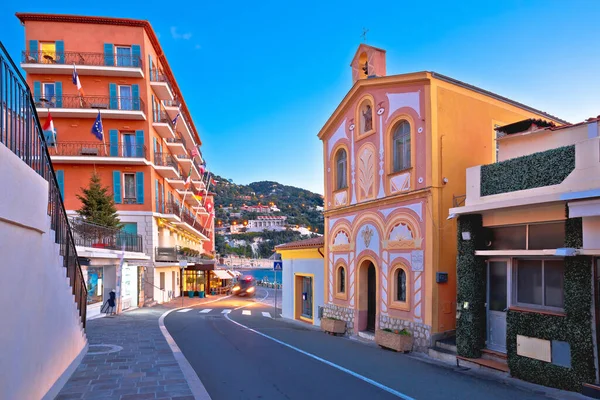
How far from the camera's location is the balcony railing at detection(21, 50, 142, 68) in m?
29.6

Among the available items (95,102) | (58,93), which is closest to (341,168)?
(95,102)

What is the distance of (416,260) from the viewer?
498 inches

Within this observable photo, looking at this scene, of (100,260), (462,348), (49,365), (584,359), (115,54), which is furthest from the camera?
(115,54)

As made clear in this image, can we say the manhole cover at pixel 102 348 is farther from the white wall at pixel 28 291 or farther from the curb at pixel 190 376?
the white wall at pixel 28 291

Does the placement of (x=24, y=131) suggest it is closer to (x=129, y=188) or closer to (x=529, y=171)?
(x=529, y=171)

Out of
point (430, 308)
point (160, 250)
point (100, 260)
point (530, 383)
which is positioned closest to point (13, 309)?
point (530, 383)

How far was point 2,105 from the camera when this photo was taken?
479 cm

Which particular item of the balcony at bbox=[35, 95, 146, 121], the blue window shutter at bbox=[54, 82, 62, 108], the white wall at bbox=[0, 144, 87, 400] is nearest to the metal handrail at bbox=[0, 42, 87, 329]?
the white wall at bbox=[0, 144, 87, 400]

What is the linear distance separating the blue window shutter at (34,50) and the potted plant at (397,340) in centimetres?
3091

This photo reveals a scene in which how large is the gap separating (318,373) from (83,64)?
95.6 ft

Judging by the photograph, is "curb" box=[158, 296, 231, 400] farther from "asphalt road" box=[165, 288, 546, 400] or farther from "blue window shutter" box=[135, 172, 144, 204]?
"blue window shutter" box=[135, 172, 144, 204]

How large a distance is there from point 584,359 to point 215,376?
7217mm

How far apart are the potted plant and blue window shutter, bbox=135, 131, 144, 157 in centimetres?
2355

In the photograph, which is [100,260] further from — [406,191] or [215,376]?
[406,191]
